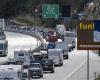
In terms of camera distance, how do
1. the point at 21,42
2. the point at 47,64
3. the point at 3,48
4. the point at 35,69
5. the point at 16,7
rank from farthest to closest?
the point at 16,7 → the point at 21,42 → the point at 3,48 → the point at 47,64 → the point at 35,69

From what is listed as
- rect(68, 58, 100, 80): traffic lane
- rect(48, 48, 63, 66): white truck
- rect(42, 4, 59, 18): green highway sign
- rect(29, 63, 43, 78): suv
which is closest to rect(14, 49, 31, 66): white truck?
rect(48, 48, 63, 66): white truck

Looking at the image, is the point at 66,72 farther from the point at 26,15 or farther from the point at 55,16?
the point at 26,15

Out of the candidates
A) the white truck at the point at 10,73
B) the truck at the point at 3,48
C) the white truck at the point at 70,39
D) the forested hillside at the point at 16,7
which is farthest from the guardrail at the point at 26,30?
the white truck at the point at 10,73

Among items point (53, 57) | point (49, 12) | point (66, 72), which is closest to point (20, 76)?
point (66, 72)

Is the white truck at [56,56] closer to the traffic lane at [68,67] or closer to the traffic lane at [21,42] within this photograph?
the traffic lane at [68,67]

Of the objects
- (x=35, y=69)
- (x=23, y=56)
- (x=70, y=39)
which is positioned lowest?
(x=70, y=39)

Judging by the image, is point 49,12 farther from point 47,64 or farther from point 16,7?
point 16,7

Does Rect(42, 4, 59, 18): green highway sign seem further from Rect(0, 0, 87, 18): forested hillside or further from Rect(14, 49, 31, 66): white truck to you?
Rect(0, 0, 87, 18): forested hillside

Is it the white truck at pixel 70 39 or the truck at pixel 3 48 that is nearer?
the truck at pixel 3 48

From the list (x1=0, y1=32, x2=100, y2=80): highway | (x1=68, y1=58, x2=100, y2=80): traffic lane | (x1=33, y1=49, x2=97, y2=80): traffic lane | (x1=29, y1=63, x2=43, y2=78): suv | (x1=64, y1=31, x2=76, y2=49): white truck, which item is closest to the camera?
(x1=29, y1=63, x2=43, y2=78): suv

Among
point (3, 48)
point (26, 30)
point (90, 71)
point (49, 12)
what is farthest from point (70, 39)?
point (90, 71)

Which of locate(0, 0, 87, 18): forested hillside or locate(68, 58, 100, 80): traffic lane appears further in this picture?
locate(0, 0, 87, 18): forested hillside

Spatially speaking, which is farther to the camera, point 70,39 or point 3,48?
point 70,39

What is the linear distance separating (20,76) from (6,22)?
378 ft
